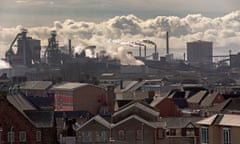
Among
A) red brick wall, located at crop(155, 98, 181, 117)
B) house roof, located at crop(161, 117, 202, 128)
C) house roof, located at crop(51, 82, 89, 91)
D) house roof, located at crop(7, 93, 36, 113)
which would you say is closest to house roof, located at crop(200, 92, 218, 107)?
red brick wall, located at crop(155, 98, 181, 117)

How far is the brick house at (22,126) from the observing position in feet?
133

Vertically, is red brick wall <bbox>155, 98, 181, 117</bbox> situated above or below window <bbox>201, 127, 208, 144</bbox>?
below

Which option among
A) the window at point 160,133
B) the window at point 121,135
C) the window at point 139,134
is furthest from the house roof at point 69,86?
the window at point 160,133

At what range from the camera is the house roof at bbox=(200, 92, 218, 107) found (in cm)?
8181

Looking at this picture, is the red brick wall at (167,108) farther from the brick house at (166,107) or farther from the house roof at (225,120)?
the house roof at (225,120)

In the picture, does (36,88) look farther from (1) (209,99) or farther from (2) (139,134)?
(2) (139,134)


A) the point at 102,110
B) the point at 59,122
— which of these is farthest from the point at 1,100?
the point at 102,110

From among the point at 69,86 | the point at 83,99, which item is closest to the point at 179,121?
the point at 83,99

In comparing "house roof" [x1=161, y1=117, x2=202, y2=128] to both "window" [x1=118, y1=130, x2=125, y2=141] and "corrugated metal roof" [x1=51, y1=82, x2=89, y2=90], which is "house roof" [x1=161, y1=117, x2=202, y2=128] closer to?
"window" [x1=118, y1=130, x2=125, y2=141]

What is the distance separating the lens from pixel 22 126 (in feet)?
135

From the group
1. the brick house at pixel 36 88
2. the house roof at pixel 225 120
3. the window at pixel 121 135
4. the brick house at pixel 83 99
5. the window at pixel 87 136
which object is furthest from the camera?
the brick house at pixel 36 88

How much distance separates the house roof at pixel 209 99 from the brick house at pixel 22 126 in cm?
4060

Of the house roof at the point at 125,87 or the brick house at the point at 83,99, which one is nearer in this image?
the brick house at the point at 83,99

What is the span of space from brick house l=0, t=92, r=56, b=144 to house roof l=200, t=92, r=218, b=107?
133ft
